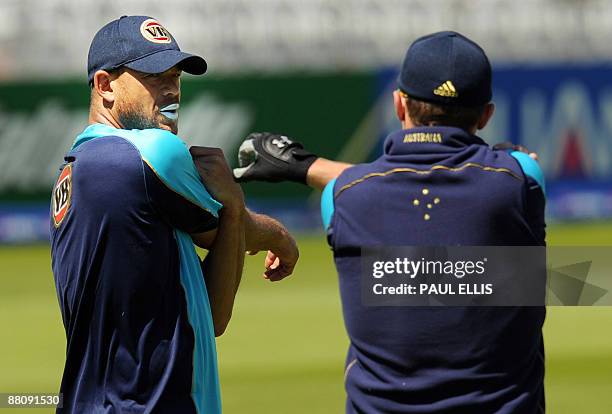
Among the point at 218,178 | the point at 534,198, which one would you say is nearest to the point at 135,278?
the point at 218,178

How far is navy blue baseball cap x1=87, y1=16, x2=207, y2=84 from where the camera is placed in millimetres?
3648

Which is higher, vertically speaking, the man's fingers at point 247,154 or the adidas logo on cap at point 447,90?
the adidas logo on cap at point 447,90

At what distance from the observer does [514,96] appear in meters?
20.3

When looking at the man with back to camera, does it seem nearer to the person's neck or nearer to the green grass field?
→ the person's neck

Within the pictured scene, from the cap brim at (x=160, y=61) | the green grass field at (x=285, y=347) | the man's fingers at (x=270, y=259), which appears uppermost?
the cap brim at (x=160, y=61)

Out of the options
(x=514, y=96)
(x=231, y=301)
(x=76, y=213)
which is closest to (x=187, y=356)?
(x=231, y=301)

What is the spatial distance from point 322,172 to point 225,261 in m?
0.40

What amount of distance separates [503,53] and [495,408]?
65.3 ft

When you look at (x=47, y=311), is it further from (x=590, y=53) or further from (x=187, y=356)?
(x=590, y=53)

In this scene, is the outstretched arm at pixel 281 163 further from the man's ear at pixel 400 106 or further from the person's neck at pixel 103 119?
the person's neck at pixel 103 119

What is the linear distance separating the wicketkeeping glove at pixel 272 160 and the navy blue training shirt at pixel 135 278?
1.06ft

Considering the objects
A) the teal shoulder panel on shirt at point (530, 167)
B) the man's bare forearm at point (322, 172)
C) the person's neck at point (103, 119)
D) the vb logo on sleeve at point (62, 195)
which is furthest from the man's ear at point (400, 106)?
the vb logo on sleeve at point (62, 195)

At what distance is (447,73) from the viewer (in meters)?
3.48

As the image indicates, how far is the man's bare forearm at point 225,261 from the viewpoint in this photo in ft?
12.1
